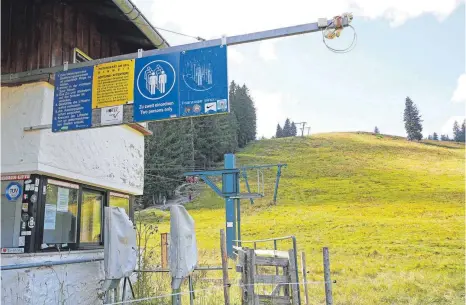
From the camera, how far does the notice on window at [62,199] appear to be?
6.97m

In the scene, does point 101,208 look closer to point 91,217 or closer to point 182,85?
point 91,217

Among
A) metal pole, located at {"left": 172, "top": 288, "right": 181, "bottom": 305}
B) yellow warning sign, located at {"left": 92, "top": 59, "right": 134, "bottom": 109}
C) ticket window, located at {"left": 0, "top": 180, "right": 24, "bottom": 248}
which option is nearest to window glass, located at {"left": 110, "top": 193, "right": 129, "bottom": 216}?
ticket window, located at {"left": 0, "top": 180, "right": 24, "bottom": 248}

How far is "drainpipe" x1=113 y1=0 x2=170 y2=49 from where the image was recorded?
620cm

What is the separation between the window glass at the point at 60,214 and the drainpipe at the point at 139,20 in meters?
3.14

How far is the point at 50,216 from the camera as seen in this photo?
671 cm

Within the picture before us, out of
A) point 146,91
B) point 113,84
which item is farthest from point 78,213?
point 146,91

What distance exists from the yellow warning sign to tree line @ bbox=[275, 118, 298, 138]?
375ft

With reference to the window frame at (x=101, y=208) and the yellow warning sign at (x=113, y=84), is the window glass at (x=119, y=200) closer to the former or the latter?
the window frame at (x=101, y=208)

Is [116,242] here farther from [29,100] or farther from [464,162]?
[464,162]

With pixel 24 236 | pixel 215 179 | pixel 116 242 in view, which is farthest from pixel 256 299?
pixel 215 179

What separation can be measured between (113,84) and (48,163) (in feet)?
6.24

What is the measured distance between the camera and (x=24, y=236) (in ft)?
20.5

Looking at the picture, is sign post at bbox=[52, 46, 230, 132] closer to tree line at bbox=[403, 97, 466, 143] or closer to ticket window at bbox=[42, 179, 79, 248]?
ticket window at bbox=[42, 179, 79, 248]

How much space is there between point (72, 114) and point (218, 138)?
48.0 m
